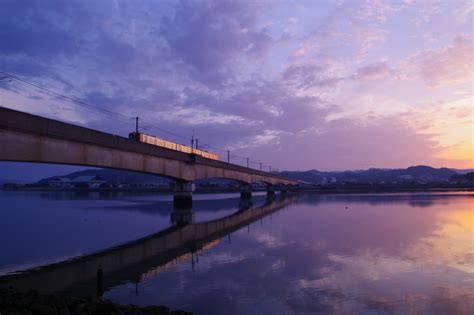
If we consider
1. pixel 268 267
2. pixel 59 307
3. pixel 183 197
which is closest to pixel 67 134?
pixel 268 267

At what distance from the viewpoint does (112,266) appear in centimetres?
1644

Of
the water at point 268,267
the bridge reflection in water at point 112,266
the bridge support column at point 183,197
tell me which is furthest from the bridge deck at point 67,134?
the bridge reflection in water at point 112,266

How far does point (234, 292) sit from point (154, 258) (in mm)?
7060

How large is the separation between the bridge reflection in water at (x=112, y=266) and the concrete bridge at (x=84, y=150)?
311 inches

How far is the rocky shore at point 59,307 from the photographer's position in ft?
28.4

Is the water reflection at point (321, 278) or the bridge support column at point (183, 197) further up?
the bridge support column at point (183, 197)

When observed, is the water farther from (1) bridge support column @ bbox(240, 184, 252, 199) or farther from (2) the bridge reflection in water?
(1) bridge support column @ bbox(240, 184, 252, 199)

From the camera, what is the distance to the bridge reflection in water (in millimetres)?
13156

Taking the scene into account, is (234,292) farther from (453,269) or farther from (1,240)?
(1,240)

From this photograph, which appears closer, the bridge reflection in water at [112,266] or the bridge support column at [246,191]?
the bridge reflection in water at [112,266]

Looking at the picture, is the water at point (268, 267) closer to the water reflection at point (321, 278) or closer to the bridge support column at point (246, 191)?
the water reflection at point (321, 278)

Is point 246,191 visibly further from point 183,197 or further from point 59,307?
point 59,307

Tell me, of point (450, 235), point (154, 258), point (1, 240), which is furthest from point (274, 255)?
point (1, 240)

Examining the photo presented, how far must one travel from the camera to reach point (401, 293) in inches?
491
